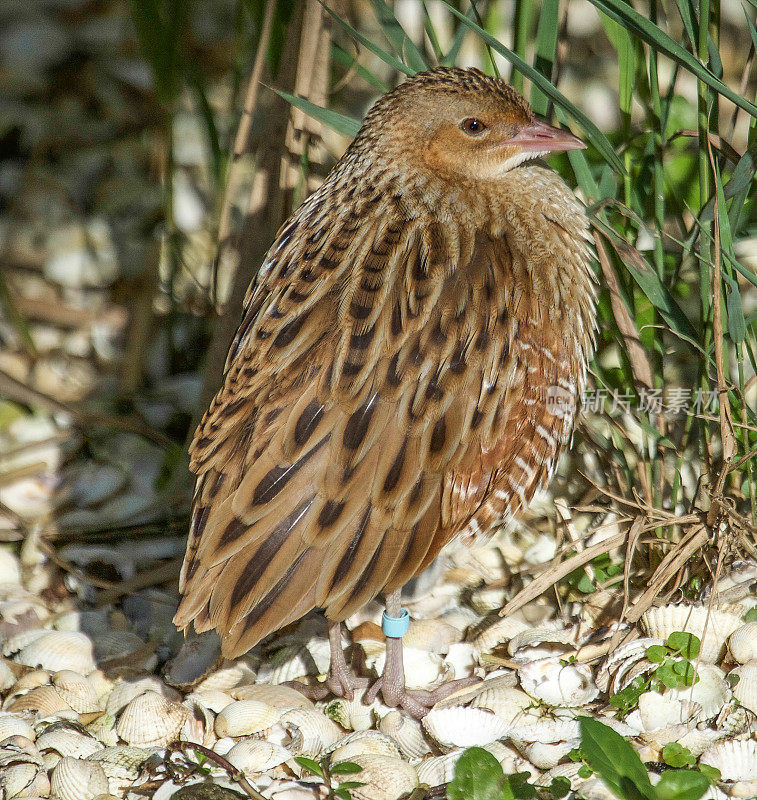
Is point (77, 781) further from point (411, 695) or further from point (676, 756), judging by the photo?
point (676, 756)

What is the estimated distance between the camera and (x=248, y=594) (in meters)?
2.22

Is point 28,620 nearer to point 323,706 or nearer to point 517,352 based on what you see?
point 323,706

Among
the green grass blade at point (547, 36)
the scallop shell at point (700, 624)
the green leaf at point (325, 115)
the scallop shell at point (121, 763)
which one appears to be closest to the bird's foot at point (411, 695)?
the scallop shell at point (700, 624)

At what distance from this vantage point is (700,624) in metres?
2.59

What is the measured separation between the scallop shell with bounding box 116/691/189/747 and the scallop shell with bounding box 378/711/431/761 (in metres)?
0.49

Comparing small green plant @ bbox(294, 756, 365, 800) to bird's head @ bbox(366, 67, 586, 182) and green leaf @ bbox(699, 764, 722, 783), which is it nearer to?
green leaf @ bbox(699, 764, 722, 783)

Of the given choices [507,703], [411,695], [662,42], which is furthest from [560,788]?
[662,42]

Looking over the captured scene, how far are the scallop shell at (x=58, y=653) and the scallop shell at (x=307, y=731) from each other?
24.3 inches

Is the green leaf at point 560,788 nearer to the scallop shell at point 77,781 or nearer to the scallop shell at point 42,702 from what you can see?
the scallop shell at point 77,781

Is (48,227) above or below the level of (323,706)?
above

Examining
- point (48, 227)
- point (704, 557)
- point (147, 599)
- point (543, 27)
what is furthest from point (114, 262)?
point (704, 557)

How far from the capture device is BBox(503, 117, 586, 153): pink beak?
2570 mm

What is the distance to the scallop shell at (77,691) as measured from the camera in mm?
2582

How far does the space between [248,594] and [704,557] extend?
126 centimetres
